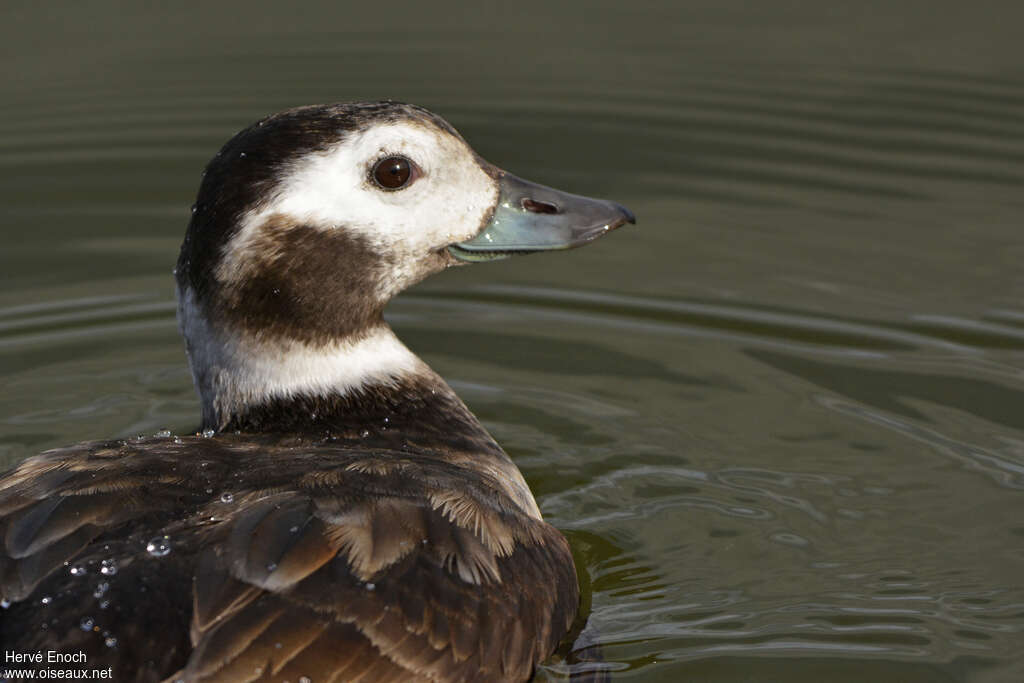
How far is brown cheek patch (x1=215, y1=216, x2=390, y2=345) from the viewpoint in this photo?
3551mm

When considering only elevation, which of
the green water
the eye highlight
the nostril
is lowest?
the green water

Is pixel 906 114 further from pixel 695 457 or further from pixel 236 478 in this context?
A: pixel 236 478

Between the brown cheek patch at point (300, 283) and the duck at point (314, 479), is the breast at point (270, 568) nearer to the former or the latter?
the duck at point (314, 479)

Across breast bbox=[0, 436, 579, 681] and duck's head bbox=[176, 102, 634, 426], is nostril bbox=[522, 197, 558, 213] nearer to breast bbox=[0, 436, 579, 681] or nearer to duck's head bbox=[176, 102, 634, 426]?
duck's head bbox=[176, 102, 634, 426]

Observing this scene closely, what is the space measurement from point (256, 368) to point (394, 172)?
57 cm

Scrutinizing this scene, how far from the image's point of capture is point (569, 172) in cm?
637

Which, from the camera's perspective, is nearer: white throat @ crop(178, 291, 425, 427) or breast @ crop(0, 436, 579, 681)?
breast @ crop(0, 436, 579, 681)

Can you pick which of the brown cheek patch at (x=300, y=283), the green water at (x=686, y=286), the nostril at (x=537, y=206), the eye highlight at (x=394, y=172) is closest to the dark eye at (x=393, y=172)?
the eye highlight at (x=394, y=172)

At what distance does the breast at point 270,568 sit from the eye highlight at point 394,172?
73 cm

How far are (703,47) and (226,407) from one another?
4598mm

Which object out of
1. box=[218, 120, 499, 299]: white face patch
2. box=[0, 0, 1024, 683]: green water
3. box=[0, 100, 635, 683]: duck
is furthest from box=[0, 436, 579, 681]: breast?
box=[218, 120, 499, 299]: white face patch

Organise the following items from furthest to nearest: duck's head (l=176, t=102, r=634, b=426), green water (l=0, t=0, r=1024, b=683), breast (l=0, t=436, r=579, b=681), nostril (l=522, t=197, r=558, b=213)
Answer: nostril (l=522, t=197, r=558, b=213)
green water (l=0, t=0, r=1024, b=683)
duck's head (l=176, t=102, r=634, b=426)
breast (l=0, t=436, r=579, b=681)

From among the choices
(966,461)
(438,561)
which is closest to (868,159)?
(966,461)

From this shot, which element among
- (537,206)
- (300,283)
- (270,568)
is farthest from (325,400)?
(270,568)
